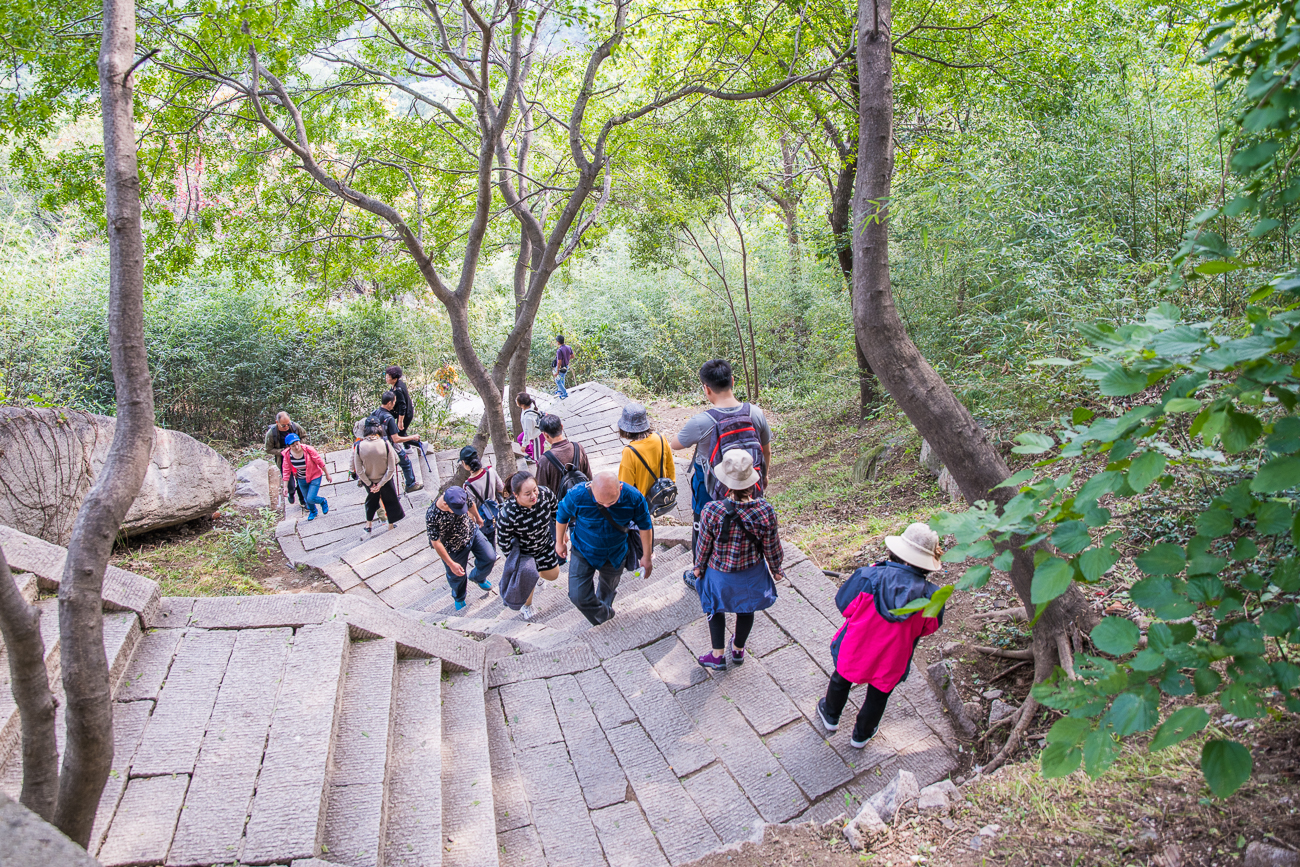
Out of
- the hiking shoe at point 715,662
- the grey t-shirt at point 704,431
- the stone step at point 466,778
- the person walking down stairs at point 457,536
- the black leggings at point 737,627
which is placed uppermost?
the grey t-shirt at point 704,431

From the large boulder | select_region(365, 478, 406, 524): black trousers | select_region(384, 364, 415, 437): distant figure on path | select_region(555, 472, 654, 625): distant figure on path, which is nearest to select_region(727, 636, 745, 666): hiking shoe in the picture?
select_region(555, 472, 654, 625): distant figure on path

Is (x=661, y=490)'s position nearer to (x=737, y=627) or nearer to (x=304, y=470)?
(x=737, y=627)

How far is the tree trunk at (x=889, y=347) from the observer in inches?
145

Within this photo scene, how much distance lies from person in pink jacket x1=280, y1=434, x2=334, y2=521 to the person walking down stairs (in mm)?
3488

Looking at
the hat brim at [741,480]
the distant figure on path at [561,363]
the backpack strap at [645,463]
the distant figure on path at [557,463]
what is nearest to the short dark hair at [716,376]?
the backpack strap at [645,463]

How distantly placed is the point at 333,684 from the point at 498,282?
1733 centimetres

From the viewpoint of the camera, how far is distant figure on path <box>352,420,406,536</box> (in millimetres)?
7711

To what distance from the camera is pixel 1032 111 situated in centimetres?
791

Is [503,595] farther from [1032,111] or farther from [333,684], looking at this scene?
[1032,111]

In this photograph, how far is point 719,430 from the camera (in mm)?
4723

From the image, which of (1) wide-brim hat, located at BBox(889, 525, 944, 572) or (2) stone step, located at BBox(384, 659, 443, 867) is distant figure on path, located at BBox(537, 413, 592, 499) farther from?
(1) wide-brim hat, located at BBox(889, 525, 944, 572)

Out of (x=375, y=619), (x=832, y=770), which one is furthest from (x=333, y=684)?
(x=832, y=770)

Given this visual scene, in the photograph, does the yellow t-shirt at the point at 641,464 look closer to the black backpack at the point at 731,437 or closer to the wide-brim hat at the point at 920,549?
the black backpack at the point at 731,437

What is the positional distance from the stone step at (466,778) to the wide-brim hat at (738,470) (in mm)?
1984
